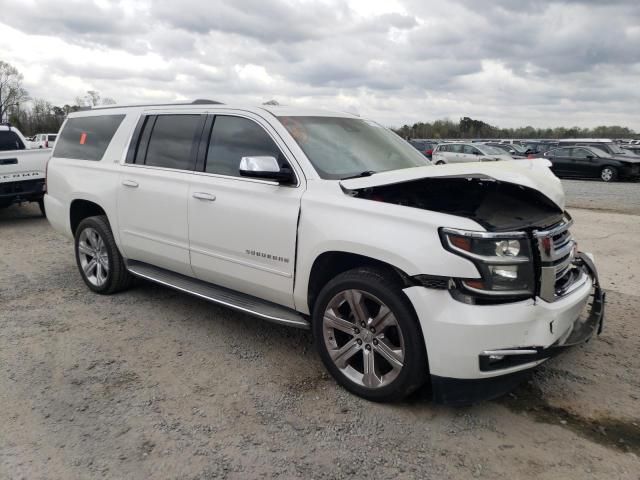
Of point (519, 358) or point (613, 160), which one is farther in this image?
point (613, 160)

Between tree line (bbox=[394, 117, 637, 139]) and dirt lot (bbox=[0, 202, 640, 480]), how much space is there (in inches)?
2536

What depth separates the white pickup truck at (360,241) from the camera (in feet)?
9.49

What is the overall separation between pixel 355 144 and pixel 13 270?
4.84 m

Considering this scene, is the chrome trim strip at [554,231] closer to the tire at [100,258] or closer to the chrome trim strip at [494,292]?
the chrome trim strip at [494,292]

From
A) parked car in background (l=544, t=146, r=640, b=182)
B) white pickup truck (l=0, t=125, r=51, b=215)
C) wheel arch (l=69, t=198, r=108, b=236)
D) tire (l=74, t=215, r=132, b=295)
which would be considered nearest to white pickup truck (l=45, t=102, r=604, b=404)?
tire (l=74, t=215, r=132, b=295)

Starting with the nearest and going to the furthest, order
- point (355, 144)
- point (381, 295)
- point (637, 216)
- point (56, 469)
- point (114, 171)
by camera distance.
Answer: point (56, 469) → point (381, 295) → point (355, 144) → point (114, 171) → point (637, 216)

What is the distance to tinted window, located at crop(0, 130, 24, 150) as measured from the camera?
35.1ft

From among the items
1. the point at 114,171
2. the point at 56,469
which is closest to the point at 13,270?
the point at 114,171

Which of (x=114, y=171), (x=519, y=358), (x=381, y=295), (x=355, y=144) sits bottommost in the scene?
(x=519, y=358)

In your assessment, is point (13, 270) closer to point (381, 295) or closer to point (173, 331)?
point (173, 331)

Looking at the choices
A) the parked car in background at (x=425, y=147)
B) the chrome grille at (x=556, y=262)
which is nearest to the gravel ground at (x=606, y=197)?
the parked car in background at (x=425, y=147)

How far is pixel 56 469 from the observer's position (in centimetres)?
271

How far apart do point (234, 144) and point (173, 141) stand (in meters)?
0.76

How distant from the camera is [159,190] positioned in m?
4.52
